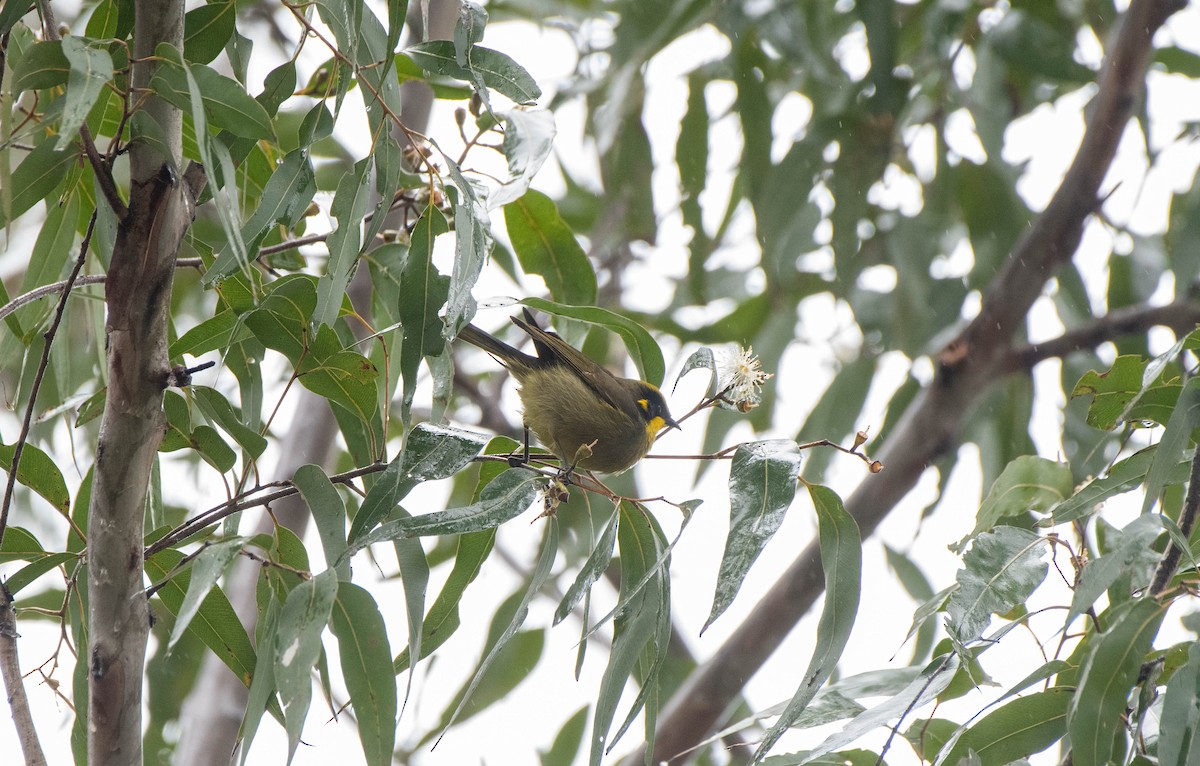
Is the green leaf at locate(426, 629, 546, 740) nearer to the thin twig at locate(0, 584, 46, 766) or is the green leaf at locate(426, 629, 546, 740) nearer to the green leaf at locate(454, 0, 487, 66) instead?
the thin twig at locate(0, 584, 46, 766)

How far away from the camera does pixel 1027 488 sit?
1.75m

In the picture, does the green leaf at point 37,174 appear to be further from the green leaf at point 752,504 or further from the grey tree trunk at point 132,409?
the green leaf at point 752,504

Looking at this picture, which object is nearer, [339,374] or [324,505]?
[324,505]

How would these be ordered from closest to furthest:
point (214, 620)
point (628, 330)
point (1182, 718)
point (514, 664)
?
point (1182, 718)
point (214, 620)
point (628, 330)
point (514, 664)

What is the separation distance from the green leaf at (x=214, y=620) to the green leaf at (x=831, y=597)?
2.26 ft

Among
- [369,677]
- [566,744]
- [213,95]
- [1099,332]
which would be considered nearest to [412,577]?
[369,677]

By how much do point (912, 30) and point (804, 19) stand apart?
642 mm

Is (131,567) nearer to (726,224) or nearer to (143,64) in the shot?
(143,64)

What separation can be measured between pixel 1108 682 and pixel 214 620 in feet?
3.65

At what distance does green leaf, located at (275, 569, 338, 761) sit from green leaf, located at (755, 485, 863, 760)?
51cm

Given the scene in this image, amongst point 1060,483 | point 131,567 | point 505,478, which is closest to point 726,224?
point 1060,483

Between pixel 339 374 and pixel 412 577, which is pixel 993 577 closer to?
pixel 412 577

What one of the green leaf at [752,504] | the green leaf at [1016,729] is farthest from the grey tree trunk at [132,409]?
the green leaf at [1016,729]

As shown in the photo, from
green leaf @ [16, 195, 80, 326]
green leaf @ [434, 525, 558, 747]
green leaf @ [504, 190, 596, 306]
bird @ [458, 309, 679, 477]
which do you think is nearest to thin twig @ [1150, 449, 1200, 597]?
green leaf @ [434, 525, 558, 747]
